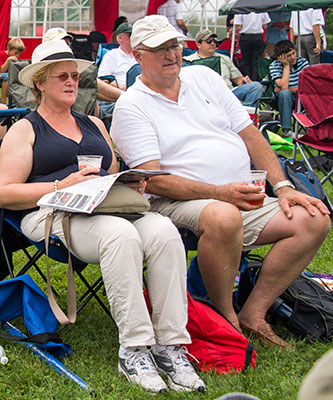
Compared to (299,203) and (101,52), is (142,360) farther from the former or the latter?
(101,52)

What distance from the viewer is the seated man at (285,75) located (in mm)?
8490

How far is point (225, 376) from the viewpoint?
8.67 feet

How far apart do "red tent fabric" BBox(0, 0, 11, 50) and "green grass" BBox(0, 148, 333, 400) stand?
12.3m

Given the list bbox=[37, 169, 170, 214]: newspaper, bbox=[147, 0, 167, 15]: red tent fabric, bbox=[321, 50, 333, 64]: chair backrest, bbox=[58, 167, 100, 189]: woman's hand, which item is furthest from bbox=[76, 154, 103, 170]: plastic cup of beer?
bbox=[147, 0, 167, 15]: red tent fabric

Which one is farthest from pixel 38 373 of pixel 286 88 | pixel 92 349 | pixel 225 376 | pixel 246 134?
pixel 286 88

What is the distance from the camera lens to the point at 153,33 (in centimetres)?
336

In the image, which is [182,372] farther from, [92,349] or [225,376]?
[92,349]

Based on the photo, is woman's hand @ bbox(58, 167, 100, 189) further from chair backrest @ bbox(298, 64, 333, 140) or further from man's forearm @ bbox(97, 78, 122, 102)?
chair backrest @ bbox(298, 64, 333, 140)

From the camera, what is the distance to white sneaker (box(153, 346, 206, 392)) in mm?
2537

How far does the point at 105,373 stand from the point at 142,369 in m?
0.21

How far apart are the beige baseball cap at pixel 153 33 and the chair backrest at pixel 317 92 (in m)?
2.65

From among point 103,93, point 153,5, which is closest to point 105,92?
point 103,93

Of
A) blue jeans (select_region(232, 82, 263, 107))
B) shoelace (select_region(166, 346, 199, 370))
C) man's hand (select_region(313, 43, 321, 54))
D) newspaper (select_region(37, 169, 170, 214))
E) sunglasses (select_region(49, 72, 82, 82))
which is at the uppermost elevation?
sunglasses (select_region(49, 72, 82, 82))

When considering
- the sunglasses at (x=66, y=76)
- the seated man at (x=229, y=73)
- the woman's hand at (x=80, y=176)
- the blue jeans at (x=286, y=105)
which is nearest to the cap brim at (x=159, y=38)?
the sunglasses at (x=66, y=76)
